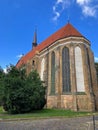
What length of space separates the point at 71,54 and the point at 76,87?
5742 mm

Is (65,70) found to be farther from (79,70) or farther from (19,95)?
(19,95)

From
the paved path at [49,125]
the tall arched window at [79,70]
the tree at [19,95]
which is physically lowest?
the paved path at [49,125]

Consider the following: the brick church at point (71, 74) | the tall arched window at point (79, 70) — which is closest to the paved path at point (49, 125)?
the brick church at point (71, 74)

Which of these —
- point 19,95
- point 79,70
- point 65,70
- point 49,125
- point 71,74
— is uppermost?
point 65,70

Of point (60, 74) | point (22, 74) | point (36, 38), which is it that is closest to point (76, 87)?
point (60, 74)

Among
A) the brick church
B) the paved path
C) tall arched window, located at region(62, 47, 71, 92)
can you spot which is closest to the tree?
the brick church

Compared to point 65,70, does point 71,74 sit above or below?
below

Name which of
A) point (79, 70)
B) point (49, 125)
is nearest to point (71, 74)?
point (79, 70)

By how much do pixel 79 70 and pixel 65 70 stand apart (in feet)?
7.68

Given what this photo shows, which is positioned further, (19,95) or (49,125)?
(19,95)

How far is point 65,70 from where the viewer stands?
26.7 m

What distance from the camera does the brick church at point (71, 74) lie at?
24250 mm

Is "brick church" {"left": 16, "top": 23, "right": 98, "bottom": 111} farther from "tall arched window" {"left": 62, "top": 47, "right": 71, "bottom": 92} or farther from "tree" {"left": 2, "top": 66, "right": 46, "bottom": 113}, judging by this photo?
"tree" {"left": 2, "top": 66, "right": 46, "bottom": 113}

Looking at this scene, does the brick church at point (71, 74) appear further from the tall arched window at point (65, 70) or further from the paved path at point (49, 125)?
the paved path at point (49, 125)
